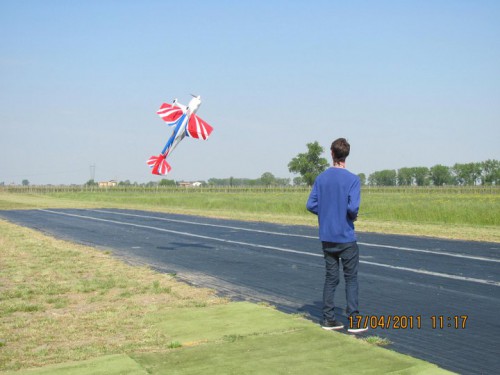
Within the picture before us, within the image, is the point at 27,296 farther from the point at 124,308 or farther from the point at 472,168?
the point at 472,168

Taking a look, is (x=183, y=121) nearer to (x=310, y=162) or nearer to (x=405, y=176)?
(x=310, y=162)

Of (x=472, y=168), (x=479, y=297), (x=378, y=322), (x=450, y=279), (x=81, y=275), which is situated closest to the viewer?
(x=378, y=322)

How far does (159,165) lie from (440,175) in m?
174

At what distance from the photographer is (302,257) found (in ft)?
43.9

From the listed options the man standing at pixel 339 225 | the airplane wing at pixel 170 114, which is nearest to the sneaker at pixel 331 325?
the man standing at pixel 339 225

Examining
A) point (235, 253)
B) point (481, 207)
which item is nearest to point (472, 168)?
point (481, 207)

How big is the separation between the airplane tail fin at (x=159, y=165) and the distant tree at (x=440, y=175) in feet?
556

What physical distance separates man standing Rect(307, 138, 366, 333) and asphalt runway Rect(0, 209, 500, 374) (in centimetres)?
49

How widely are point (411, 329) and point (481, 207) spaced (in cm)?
2041

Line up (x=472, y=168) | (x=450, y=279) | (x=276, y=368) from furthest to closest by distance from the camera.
Answer: (x=472, y=168)
(x=450, y=279)
(x=276, y=368)

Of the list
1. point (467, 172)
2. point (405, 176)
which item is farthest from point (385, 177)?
point (467, 172)

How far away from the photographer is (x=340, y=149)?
6.75 metres

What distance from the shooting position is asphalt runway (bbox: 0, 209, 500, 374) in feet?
20.2

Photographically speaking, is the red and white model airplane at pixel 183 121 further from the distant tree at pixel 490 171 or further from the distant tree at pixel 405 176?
the distant tree at pixel 405 176
